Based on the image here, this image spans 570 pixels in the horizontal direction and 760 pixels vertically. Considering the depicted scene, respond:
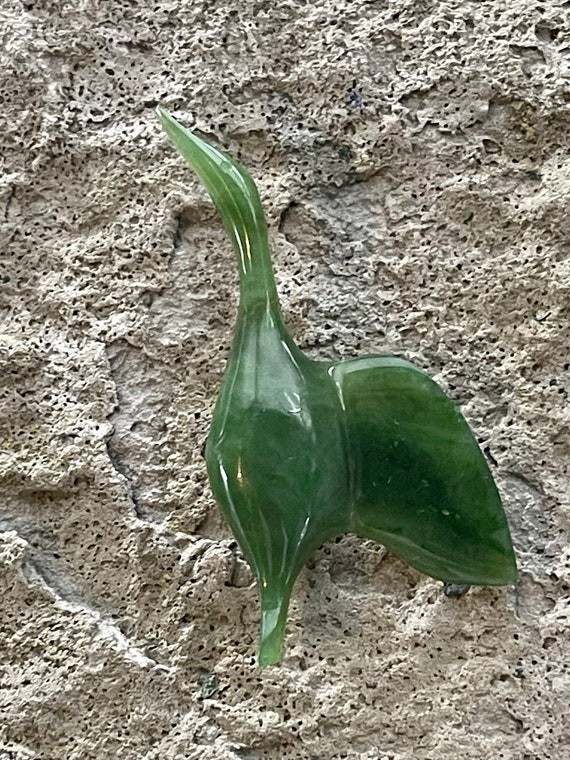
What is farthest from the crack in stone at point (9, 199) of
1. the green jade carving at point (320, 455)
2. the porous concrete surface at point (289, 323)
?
the green jade carving at point (320, 455)

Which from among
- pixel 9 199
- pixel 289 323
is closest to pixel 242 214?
pixel 289 323

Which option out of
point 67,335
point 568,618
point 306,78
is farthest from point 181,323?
point 568,618

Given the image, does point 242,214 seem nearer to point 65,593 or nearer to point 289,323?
point 289,323

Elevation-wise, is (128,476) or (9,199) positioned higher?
(9,199)

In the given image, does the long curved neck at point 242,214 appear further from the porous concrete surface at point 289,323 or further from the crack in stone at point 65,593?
the crack in stone at point 65,593

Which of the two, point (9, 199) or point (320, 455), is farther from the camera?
point (9, 199)

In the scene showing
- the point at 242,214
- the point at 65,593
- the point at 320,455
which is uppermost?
the point at 242,214

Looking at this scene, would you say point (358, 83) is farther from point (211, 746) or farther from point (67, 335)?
point (211, 746)
